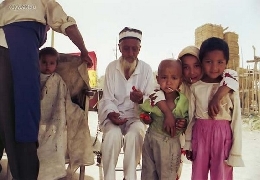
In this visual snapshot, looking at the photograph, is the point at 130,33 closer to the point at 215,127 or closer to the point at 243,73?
the point at 215,127

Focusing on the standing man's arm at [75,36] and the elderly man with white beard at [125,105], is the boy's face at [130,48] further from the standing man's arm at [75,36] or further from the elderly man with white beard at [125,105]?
the standing man's arm at [75,36]

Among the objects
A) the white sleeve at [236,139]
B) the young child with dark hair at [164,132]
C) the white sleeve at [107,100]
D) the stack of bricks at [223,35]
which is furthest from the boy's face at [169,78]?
the stack of bricks at [223,35]

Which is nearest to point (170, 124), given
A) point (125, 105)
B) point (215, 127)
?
point (215, 127)

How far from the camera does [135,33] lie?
310 cm

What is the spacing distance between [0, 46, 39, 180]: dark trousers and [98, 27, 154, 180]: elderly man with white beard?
66 cm

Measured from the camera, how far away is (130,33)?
308 centimetres

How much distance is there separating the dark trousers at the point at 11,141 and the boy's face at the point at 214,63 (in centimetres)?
149

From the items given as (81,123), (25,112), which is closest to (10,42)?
(25,112)

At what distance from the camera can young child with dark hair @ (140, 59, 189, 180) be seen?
246 centimetres

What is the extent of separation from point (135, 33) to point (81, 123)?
3.44ft

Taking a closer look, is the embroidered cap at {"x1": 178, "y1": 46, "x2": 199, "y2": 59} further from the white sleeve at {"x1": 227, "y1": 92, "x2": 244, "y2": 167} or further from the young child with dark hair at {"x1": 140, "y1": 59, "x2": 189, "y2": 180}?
the white sleeve at {"x1": 227, "y1": 92, "x2": 244, "y2": 167}

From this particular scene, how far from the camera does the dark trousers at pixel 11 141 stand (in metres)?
2.28

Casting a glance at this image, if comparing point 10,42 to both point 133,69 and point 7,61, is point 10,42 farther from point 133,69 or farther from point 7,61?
point 133,69

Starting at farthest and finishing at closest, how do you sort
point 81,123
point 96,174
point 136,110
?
point 96,174 < point 136,110 < point 81,123
